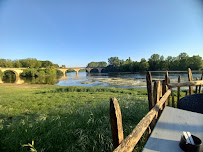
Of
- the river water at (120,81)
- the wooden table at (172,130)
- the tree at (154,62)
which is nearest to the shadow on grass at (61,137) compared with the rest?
the wooden table at (172,130)

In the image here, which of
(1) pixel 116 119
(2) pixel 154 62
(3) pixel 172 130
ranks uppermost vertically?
(2) pixel 154 62

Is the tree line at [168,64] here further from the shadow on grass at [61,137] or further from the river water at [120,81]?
the shadow on grass at [61,137]

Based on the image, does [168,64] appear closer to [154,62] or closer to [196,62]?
[154,62]

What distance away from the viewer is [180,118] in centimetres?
223

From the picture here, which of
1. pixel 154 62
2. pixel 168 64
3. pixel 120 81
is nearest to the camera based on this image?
pixel 120 81

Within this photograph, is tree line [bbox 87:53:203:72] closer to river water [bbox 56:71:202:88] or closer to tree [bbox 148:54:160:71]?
tree [bbox 148:54:160:71]

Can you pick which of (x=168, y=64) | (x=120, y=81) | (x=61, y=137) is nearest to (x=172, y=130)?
(x=61, y=137)

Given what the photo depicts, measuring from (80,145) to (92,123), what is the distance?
0.71 m

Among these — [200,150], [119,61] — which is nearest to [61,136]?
[200,150]

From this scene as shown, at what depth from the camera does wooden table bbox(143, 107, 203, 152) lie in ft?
4.71

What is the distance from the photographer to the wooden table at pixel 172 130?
1437mm

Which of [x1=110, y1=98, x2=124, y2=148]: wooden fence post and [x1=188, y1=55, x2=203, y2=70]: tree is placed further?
[x1=188, y1=55, x2=203, y2=70]: tree

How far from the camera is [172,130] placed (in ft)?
5.89

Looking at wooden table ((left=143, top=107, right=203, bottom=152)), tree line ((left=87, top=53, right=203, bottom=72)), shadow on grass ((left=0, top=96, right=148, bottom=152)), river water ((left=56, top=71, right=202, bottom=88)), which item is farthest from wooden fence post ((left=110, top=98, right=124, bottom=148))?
tree line ((left=87, top=53, right=203, bottom=72))
